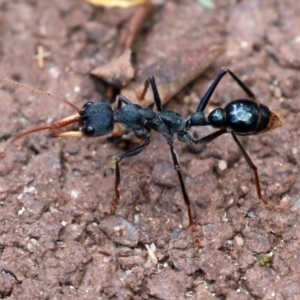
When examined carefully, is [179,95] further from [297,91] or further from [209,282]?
[209,282]

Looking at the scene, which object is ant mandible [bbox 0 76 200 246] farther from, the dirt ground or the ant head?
the dirt ground

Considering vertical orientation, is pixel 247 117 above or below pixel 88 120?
above

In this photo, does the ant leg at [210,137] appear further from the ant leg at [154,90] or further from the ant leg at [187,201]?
the ant leg at [154,90]

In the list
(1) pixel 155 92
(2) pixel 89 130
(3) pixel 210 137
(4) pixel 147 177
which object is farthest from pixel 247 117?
(2) pixel 89 130

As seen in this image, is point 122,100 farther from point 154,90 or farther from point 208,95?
point 208,95

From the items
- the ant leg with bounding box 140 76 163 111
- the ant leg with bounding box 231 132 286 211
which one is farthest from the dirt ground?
the ant leg with bounding box 140 76 163 111

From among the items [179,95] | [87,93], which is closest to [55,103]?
[87,93]

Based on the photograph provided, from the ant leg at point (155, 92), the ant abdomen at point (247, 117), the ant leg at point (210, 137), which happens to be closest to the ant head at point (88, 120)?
the ant leg at point (155, 92)
